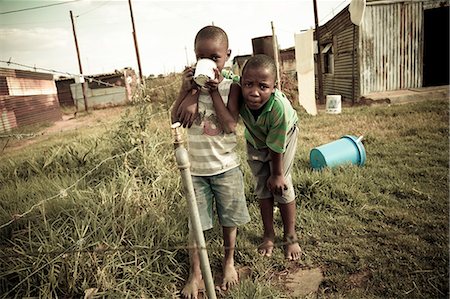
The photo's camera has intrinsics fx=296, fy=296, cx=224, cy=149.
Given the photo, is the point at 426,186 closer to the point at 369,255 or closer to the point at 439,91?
the point at 369,255

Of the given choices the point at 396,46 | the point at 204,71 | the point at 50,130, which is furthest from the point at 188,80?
the point at 50,130

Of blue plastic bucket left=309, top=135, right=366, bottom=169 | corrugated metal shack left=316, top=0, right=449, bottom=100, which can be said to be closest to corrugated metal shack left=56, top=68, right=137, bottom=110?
corrugated metal shack left=316, top=0, right=449, bottom=100

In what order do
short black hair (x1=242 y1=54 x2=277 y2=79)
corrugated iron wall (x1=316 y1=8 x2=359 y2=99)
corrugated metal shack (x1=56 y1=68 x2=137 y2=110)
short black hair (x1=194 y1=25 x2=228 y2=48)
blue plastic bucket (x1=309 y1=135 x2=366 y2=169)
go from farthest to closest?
corrugated metal shack (x1=56 y1=68 x2=137 y2=110), corrugated iron wall (x1=316 y1=8 x2=359 y2=99), blue plastic bucket (x1=309 y1=135 x2=366 y2=169), short black hair (x1=242 y1=54 x2=277 y2=79), short black hair (x1=194 y1=25 x2=228 y2=48)

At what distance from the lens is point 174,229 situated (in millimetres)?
2049

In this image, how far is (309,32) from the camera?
6.99m

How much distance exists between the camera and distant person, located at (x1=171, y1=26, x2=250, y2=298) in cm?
147

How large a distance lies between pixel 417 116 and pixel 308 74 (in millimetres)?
2715

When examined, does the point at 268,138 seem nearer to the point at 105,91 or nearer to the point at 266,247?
→ the point at 266,247

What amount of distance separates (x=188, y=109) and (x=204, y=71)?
10.2 inches

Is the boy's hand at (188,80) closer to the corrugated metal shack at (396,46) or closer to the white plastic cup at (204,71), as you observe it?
the white plastic cup at (204,71)

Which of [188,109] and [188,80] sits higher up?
[188,80]

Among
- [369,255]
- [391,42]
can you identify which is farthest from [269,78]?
[391,42]

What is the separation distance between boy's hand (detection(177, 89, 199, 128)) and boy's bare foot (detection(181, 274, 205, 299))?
913mm

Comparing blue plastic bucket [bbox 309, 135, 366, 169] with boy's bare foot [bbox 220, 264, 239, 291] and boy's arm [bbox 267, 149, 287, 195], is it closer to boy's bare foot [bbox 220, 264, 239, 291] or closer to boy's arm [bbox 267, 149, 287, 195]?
boy's arm [bbox 267, 149, 287, 195]
